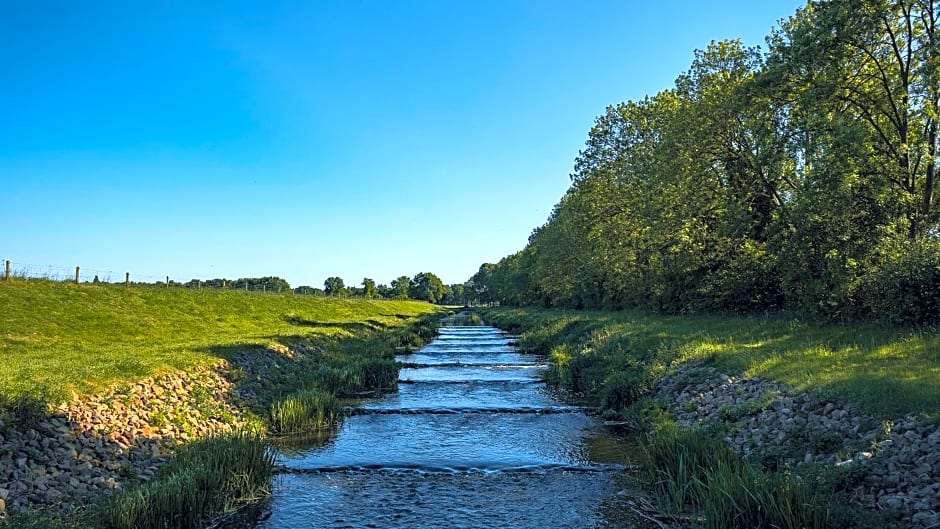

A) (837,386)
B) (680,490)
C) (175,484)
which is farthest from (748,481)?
(175,484)

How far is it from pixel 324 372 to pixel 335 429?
248 inches

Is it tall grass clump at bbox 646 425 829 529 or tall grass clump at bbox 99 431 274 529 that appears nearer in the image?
tall grass clump at bbox 646 425 829 529

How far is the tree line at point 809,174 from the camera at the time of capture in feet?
58.5

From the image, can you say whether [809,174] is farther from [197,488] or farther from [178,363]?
[178,363]

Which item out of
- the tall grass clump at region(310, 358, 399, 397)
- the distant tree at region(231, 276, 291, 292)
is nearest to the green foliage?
the tall grass clump at region(310, 358, 399, 397)

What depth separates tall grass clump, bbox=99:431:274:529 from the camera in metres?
8.55

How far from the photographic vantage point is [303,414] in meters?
16.1

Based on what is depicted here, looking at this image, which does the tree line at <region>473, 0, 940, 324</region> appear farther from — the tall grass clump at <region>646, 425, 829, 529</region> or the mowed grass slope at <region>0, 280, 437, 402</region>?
the mowed grass slope at <region>0, 280, 437, 402</region>

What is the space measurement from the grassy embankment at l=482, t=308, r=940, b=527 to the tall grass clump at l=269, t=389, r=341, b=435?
8.27 m

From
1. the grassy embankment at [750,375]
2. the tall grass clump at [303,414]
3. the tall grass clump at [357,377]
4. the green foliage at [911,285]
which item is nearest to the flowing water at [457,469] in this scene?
the tall grass clump at [303,414]

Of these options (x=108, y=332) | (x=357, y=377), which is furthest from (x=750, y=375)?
(x=108, y=332)

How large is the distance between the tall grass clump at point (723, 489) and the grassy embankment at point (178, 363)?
24.8 feet

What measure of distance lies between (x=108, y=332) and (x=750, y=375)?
26190 millimetres

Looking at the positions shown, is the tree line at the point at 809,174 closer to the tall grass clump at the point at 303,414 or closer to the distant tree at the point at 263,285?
the tall grass clump at the point at 303,414
